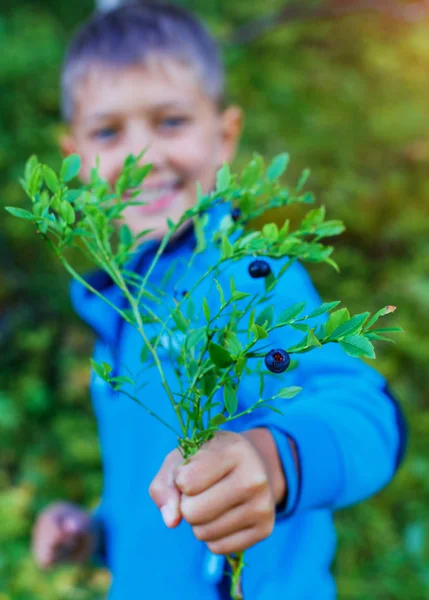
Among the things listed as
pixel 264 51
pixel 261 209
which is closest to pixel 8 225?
pixel 264 51

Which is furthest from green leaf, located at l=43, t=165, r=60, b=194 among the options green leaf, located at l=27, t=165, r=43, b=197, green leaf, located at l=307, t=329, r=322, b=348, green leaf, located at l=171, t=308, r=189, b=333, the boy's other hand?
the boy's other hand

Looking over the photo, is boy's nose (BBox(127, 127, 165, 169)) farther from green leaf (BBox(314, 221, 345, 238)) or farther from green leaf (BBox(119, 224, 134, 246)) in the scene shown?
green leaf (BBox(314, 221, 345, 238))

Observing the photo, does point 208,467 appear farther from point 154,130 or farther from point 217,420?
point 154,130

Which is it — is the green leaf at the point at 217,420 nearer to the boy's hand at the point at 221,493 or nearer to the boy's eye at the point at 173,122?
the boy's hand at the point at 221,493

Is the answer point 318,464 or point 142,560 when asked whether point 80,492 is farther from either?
point 318,464

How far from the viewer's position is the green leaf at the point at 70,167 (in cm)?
54

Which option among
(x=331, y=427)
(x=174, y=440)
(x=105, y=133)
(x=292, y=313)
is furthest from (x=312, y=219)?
(x=105, y=133)

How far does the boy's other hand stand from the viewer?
1150mm

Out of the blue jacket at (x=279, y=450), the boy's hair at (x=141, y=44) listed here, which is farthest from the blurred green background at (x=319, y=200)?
the blue jacket at (x=279, y=450)

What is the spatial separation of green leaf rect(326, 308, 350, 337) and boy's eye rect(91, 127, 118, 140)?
0.83m

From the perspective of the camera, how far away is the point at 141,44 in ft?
4.03

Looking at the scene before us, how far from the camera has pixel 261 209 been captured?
1.99 ft

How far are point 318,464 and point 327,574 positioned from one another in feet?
1.16

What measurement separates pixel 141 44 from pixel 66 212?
0.84m
